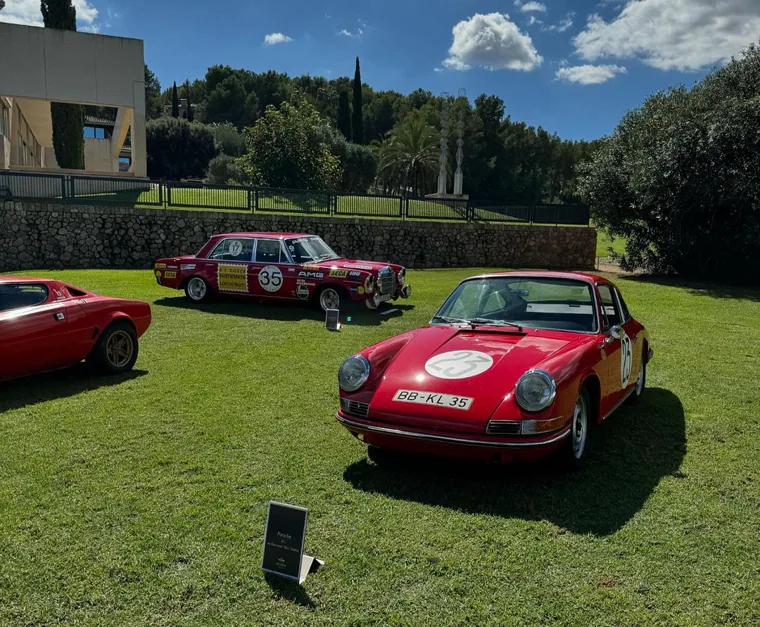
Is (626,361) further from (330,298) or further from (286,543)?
(330,298)

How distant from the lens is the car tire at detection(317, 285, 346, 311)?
39.2 feet

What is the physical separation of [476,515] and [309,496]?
110 cm

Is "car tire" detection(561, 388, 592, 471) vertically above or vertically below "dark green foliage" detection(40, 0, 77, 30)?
below

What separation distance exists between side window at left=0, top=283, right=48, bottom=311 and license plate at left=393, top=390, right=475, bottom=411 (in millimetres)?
4336

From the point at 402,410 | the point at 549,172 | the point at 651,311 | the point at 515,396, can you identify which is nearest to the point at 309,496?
the point at 402,410

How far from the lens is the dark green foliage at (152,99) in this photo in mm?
83537

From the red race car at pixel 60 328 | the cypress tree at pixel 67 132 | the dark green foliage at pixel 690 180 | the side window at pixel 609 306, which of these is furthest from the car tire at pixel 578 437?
the cypress tree at pixel 67 132

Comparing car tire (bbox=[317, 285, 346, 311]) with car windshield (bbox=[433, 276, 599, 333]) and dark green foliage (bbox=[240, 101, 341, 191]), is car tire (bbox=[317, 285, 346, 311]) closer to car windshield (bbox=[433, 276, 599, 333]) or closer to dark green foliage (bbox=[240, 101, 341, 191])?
car windshield (bbox=[433, 276, 599, 333])

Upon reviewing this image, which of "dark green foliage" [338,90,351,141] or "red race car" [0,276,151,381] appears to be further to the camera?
"dark green foliage" [338,90,351,141]

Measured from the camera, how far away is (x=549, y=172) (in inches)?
2955

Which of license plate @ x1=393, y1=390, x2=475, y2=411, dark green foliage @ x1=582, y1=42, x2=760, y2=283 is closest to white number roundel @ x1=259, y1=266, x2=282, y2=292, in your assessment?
license plate @ x1=393, y1=390, x2=475, y2=411

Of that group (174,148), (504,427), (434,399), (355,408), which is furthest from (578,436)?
(174,148)

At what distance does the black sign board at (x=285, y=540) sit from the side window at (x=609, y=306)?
3602 millimetres

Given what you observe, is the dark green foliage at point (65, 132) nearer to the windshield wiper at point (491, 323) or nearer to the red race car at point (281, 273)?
the red race car at point (281, 273)
